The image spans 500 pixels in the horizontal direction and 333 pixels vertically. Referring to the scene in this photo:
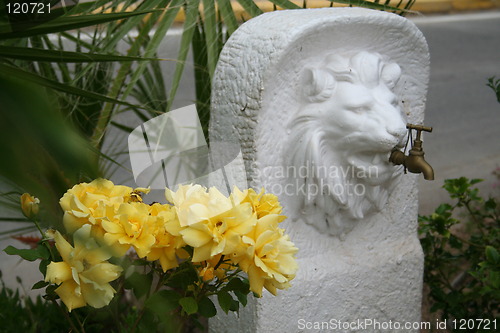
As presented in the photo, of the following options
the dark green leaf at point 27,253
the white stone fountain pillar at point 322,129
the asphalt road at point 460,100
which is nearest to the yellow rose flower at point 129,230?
the dark green leaf at point 27,253

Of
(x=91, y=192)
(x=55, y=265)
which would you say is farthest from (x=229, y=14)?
(x=55, y=265)

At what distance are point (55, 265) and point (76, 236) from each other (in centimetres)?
6

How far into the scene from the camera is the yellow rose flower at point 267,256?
0.88 metres

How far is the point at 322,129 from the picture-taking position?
4.85 ft

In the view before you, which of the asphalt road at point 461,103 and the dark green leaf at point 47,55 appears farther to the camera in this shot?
the asphalt road at point 461,103

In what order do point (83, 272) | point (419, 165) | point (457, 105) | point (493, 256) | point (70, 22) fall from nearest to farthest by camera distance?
point (83, 272) → point (70, 22) → point (419, 165) → point (493, 256) → point (457, 105)

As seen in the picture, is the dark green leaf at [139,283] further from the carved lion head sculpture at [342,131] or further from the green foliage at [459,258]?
the green foliage at [459,258]

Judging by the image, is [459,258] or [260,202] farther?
[459,258]

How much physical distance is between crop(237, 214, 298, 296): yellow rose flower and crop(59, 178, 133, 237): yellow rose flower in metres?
0.19

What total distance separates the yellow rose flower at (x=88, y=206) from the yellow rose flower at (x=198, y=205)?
0.31 feet

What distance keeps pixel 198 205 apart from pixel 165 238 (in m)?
0.08

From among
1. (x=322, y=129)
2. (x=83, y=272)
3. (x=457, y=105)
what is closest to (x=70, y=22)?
(x=83, y=272)

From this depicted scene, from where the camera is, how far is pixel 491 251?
1.91 m

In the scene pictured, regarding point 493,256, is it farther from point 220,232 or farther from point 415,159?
point 220,232
